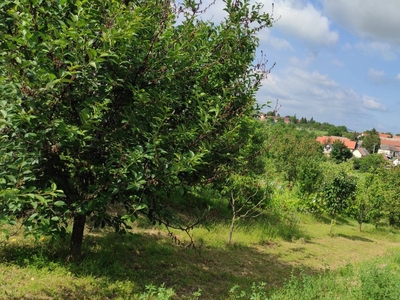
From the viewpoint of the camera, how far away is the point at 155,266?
571 centimetres

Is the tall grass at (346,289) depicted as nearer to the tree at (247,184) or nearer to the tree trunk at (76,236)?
the tree at (247,184)

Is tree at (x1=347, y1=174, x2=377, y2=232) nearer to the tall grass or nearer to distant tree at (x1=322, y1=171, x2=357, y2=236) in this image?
distant tree at (x1=322, y1=171, x2=357, y2=236)

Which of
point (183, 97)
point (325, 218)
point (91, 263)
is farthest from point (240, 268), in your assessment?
point (325, 218)

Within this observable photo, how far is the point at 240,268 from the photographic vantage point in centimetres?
681

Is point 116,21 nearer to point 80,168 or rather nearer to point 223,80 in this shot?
point 80,168

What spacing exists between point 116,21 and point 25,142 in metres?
1.52

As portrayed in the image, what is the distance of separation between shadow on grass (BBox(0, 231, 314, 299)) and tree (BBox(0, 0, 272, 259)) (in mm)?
464

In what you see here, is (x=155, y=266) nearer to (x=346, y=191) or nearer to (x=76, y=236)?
(x=76, y=236)

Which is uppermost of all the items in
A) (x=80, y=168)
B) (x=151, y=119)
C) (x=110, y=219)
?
(x=151, y=119)

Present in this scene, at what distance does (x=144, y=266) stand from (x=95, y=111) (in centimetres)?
341

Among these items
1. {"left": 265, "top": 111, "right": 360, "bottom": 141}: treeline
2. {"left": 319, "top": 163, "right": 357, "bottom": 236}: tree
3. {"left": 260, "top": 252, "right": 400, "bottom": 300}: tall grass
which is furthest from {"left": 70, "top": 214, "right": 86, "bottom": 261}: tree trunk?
{"left": 265, "top": 111, "right": 360, "bottom": 141}: treeline

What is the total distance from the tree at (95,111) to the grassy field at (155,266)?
567 millimetres

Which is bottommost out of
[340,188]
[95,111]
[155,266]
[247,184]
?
[155,266]

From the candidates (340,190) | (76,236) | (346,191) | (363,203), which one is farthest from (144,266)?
(363,203)
